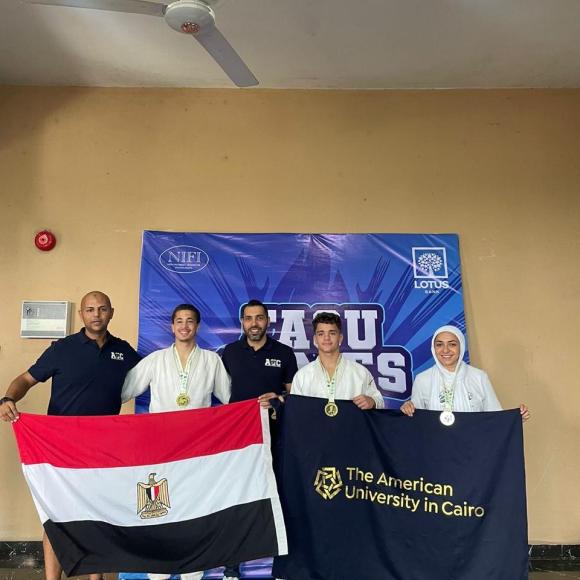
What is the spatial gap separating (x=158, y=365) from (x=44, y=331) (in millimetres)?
1085

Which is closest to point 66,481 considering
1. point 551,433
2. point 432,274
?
point 432,274

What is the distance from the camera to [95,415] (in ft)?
7.87

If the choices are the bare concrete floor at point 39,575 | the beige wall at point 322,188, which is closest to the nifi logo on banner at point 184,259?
the beige wall at point 322,188

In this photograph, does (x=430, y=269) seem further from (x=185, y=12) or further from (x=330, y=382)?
(x=185, y=12)

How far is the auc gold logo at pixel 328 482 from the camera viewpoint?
2.24m

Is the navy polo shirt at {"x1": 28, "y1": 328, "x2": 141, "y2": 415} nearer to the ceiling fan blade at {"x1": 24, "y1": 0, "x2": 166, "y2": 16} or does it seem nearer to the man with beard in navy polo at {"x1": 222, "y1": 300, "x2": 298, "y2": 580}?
the man with beard in navy polo at {"x1": 222, "y1": 300, "x2": 298, "y2": 580}

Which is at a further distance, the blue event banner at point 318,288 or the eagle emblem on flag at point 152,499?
the blue event banner at point 318,288

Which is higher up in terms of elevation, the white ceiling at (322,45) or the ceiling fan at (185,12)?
the white ceiling at (322,45)

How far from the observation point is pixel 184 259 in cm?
324

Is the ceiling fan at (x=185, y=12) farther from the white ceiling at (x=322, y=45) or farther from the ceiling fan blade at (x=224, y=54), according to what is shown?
the white ceiling at (x=322, y=45)

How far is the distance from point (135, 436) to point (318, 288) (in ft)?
4.88

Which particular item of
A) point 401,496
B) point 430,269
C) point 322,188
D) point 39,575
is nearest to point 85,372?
point 39,575

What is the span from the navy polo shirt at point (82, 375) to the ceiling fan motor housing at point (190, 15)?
156 cm

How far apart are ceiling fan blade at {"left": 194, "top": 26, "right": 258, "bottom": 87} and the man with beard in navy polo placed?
1.16 m
